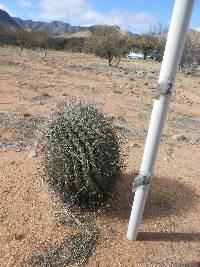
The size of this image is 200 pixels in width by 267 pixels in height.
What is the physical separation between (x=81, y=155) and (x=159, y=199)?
1622 mm

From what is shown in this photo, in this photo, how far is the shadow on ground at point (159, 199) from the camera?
18.1 feet

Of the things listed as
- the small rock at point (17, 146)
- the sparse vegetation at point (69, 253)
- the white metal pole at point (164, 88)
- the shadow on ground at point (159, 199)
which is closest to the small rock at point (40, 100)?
the small rock at point (17, 146)

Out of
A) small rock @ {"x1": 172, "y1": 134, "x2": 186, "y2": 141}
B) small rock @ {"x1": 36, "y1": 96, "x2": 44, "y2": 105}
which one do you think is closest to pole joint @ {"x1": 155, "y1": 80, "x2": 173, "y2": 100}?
small rock @ {"x1": 172, "y1": 134, "x2": 186, "y2": 141}

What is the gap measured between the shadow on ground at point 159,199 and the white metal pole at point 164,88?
83 cm

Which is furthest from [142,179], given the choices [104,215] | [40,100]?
[40,100]

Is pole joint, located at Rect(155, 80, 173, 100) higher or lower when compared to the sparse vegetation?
higher

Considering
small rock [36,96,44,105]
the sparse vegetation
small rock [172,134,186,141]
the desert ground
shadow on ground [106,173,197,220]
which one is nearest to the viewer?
the sparse vegetation

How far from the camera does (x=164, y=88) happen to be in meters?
3.94

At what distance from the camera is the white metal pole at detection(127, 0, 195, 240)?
3623 millimetres

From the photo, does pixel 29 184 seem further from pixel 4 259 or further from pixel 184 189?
pixel 184 189

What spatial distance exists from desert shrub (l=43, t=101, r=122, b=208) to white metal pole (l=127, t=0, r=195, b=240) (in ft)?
2.41

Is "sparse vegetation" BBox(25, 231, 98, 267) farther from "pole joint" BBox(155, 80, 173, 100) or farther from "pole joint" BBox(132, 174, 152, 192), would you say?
"pole joint" BBox(155, 80, 173, 100)

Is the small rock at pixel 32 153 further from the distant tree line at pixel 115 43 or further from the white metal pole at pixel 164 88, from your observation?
the distant tree line at pixel 115 43

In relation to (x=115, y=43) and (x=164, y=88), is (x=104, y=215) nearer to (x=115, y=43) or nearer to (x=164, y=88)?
(x=164, y=88)
